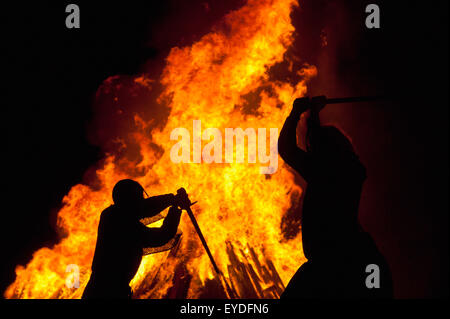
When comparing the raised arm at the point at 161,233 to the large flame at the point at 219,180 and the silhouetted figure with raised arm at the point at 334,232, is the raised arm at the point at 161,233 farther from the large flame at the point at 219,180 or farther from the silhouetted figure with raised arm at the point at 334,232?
the large flame at the point at 219,180

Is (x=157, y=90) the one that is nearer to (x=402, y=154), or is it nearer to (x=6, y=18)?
(x=6, y=18)

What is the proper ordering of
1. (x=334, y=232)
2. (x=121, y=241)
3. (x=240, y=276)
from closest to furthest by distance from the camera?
(x=334, y=232), (x=121, y=241), (x=240, y=276)

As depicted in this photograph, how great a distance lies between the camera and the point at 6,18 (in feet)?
18.2

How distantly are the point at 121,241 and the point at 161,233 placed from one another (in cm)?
41

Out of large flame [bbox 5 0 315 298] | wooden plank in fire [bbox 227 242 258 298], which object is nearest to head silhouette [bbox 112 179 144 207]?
large flame [bbox 5 0 315 298]

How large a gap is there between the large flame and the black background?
0.50 metres

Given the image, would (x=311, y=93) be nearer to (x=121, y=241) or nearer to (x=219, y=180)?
(x=219, y=180)

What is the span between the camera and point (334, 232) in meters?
2.14

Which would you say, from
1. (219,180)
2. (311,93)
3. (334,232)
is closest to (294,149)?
(334,232)

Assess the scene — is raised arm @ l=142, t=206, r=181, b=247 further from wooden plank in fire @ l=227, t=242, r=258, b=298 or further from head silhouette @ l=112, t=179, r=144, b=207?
wooden plank in fire @ l=227, t=242, r=258, b=298

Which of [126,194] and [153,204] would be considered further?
[153,204]

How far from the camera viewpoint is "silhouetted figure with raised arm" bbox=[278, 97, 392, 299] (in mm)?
2064
